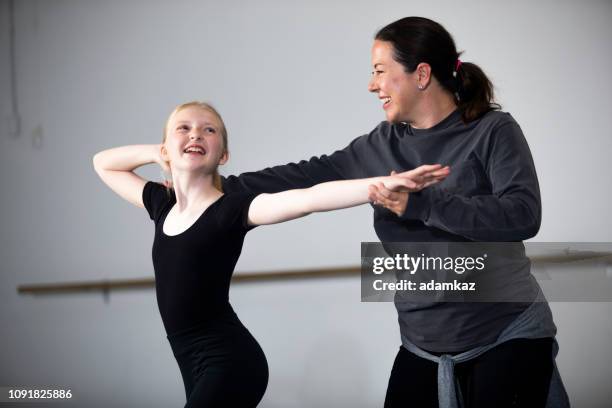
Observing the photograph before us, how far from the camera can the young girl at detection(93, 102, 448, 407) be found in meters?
1.67

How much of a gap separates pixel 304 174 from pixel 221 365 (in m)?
0.60

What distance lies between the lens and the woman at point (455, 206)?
1.64m

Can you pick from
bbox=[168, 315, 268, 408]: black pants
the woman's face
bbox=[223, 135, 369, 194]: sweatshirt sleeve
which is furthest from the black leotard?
the woman's face

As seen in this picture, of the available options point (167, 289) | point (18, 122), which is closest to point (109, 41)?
point (18, 122)

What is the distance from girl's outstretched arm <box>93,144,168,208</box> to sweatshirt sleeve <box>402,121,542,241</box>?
0.70m

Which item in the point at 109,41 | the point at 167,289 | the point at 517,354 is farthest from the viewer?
the point at 109,41

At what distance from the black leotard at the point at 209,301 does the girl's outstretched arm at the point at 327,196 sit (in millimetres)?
46

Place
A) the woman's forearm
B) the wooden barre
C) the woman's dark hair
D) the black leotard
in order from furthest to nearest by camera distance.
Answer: the wooden barre, the woman's forearm, the woman's dark hair, the black leotard

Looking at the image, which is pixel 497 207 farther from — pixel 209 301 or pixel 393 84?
pixel 209 301

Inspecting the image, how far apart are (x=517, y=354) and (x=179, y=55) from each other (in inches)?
67.0

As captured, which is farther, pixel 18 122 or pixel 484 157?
pixel 18 122

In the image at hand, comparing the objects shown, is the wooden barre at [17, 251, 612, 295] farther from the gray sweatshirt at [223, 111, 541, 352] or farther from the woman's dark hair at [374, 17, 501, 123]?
the woman's dark hair at [374, 17, 501, 123]

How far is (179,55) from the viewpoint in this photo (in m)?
2.87

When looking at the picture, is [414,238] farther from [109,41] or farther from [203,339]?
[109,41]
